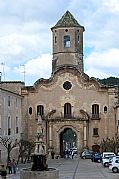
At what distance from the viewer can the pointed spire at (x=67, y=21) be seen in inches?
3260

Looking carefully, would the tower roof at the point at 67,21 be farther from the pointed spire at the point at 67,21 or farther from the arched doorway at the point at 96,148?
the arched doorway at the point at 96,148

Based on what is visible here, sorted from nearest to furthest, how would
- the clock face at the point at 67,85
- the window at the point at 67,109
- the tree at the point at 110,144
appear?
1. the tree at the point at 110,144
2. the window at the point at 67,109
3. the clock face at the point at 67,85

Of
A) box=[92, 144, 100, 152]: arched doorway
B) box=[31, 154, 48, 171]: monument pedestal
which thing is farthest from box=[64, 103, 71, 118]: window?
box=[31, 154, 48, 171]: monument pedestal

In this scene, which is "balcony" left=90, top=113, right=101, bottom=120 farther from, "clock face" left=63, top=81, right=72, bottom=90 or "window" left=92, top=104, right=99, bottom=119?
"clock face" left=63, top=81, right=72, bottom=90

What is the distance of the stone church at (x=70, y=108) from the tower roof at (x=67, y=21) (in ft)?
Answer: 26.2

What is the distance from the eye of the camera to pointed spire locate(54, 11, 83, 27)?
82812mm

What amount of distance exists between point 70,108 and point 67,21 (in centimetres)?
1559

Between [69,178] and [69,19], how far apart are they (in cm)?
4692

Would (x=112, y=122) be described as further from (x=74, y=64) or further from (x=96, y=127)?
(x=74, y=64)

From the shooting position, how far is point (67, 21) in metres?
83.8

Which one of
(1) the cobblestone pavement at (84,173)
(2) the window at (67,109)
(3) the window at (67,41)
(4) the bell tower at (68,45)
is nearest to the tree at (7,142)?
(1) the cobblestone pavement at (84,173)

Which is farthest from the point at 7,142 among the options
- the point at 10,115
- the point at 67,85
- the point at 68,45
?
the point at 68,45

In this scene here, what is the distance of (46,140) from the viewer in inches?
2997

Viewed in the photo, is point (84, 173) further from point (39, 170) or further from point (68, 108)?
point (68, 108)
